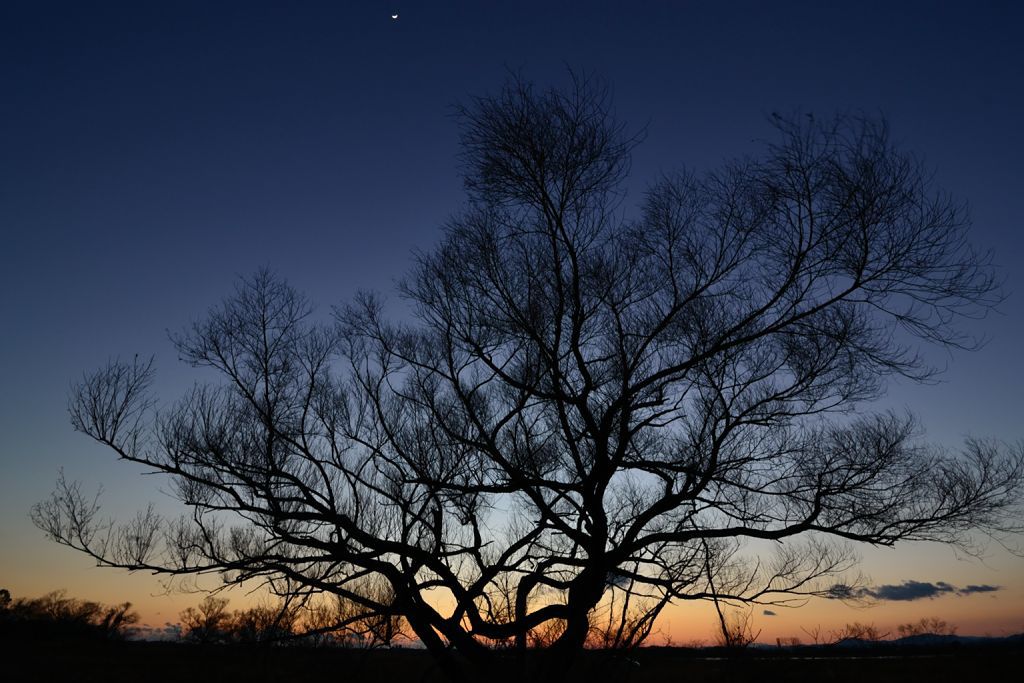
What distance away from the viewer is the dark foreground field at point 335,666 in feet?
47.3

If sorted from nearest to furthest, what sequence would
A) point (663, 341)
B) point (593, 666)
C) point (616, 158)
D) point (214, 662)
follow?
1. point (593, 666)
2. point (616, 158)
3. point (663, 341)
4. point (214, 662)

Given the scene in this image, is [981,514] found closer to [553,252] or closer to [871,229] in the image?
[871,229]

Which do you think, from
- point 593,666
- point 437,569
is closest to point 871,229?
point 593,666

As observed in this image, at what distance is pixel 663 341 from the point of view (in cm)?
871

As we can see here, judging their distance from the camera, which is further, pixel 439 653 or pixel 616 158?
pixel 439 653

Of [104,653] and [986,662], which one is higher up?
[104,653]

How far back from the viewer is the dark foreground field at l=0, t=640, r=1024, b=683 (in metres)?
14.4

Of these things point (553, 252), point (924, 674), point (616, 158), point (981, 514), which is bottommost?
point (924, 674)

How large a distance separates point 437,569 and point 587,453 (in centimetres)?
281

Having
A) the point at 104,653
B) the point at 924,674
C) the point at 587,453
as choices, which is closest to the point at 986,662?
the point at 924,674

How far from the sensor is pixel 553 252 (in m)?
8.05

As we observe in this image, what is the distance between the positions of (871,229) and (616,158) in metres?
2.98

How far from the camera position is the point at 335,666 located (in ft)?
46.3

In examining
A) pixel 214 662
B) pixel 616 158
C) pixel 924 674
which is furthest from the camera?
pixel 924 674
